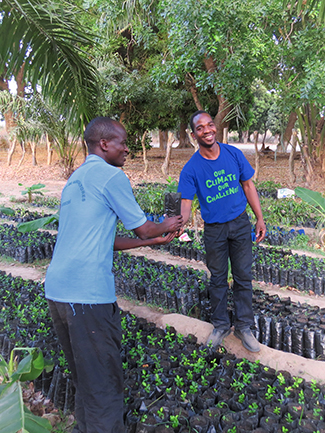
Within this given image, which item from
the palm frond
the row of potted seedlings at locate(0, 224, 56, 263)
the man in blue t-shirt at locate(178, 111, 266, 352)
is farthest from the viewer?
the row of potted seedlings at locate(0, 224, 56, 263)

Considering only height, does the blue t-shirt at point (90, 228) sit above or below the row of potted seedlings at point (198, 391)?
above

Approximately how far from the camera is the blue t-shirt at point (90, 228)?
5.50 feet

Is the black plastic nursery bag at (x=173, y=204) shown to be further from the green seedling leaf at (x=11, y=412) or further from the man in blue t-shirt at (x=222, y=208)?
the green seedling leaf at (x=11, y=412)

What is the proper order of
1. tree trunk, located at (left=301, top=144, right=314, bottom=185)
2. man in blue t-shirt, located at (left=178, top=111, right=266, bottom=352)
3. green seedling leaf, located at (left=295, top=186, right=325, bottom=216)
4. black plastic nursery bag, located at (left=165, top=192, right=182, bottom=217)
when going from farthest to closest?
tree trunk, located at (left=301, top=144, right=314, bottom=185) < green seedling leaf, located at (left=295, top=186, right=325, bottom=216) < man in blue t-shirt, located at (left=178, top=111, right=266, bottom=352) < black plastic nursery bag, located at (left=165, top=192, right=182, bottom=217)

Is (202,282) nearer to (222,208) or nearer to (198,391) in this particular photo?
(222,208)

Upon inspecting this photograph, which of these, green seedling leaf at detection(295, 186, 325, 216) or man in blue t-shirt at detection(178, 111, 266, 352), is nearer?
man in blue t-shirt at detection(178, 111, 266, 352)

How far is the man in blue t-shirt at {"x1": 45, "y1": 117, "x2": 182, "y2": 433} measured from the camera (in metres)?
1.68

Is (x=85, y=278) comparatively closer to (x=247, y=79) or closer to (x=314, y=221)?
(x=314, y=221)

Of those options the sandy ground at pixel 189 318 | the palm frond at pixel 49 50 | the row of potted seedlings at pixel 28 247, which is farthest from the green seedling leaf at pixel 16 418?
the row of potted seedlings at pixel 28 247

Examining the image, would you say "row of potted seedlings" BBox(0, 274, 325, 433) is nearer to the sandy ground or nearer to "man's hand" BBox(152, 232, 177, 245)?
the sandy ground

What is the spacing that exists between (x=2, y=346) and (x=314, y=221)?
6112 mm

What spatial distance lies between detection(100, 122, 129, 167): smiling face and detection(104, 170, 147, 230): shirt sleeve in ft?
0.62

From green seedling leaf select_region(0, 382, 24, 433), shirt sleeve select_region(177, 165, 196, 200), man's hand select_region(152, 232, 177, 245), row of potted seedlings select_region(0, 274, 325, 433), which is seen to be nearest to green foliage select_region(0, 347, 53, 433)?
green seedling leaf select_region(0, 382, 24, 433)

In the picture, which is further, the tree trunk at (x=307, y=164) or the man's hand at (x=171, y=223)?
the tree trunk at (x=307, y=164)
